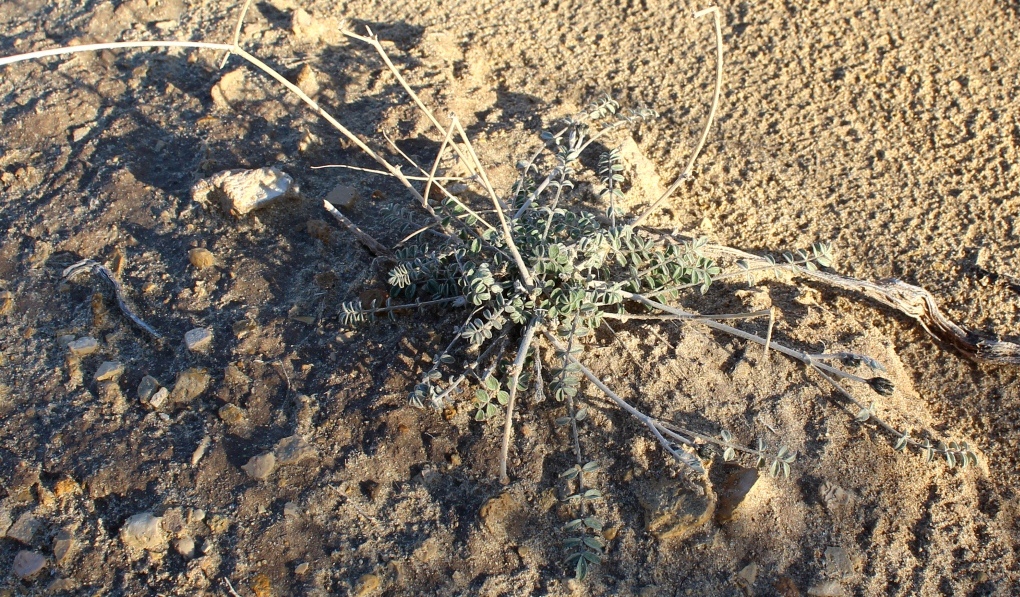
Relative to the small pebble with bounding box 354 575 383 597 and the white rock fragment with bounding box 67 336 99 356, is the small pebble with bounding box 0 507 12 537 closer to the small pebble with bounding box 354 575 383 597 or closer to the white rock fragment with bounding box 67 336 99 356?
the white rock fragment with bounding box 67 336 99 356

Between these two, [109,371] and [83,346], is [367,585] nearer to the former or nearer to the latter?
[109,371]

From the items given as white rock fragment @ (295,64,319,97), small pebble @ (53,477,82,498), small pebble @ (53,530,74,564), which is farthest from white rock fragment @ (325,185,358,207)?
small pebble @ (53,530,74,564)

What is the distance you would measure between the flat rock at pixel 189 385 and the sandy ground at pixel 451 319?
12 mm

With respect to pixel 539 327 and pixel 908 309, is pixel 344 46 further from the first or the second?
pixel 908 309

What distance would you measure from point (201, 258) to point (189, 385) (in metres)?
0.43

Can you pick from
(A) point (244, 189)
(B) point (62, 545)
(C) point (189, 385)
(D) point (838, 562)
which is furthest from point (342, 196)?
(D) point (838, 562)

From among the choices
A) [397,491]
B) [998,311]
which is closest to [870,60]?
[998,311]

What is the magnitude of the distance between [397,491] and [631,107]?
1562mm

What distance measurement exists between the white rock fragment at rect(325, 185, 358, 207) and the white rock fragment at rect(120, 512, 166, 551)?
105 cm

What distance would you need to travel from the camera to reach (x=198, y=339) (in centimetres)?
208

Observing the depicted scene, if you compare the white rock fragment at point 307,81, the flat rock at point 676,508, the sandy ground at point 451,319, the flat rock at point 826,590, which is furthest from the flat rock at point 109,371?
the flat rock at point 826,590

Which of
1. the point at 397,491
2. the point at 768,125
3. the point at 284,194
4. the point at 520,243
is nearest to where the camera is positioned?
the point at 397,491

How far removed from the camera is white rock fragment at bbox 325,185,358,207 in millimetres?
2395

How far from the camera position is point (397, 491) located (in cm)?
182
